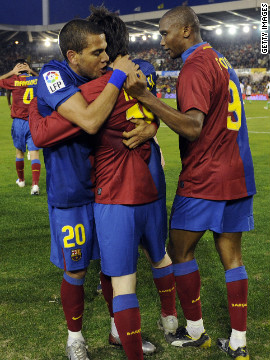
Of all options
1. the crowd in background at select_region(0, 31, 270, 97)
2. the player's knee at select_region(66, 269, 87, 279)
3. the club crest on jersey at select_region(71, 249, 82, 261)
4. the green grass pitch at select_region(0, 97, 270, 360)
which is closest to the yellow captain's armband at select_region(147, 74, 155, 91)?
the club crest on jersey at select_region(71, 249, 82, 261)

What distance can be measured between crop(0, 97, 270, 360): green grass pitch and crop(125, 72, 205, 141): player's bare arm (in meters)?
1.47

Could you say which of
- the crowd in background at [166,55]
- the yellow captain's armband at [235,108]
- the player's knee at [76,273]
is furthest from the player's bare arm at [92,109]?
the crowd in background at [166,55]

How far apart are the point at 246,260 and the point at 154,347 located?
2.01 metres

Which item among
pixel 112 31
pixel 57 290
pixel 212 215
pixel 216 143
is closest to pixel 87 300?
pixel 57 290

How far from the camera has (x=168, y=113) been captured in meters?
2.46

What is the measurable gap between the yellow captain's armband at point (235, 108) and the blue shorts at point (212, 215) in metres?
0.46

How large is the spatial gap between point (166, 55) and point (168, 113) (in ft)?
191

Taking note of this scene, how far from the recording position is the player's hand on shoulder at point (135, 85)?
2334 mm

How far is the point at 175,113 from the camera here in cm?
249

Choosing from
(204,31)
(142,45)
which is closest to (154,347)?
(204,31)

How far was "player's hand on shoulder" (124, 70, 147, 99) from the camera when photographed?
2.33m

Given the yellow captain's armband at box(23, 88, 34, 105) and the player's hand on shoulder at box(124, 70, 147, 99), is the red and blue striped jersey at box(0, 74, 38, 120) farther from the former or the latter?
the player's hand on shoulder at box(124, 70, 147, 99)

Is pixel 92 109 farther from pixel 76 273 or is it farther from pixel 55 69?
pixel 76 273

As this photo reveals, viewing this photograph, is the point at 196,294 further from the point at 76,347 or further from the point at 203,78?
the point at 203,78
